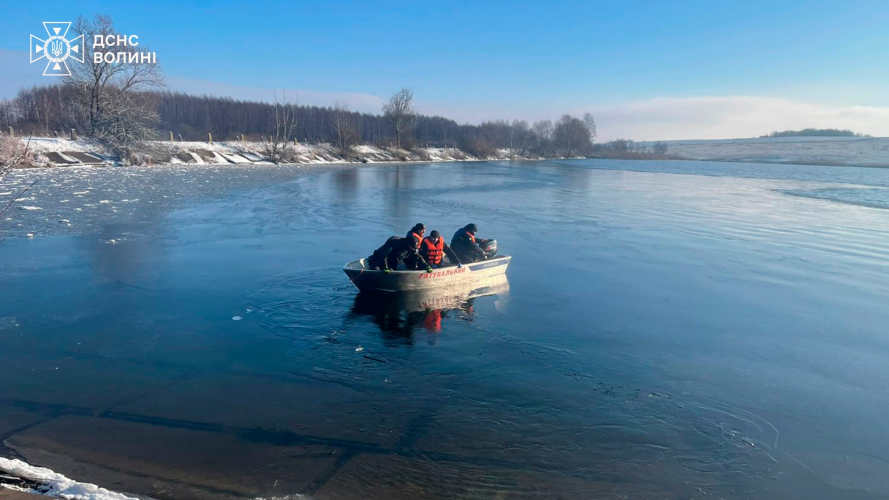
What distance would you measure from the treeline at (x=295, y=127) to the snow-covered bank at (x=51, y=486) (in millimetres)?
31318

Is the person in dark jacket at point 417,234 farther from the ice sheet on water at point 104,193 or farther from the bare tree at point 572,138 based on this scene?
the bare tree at point 572,138

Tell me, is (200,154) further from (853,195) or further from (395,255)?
(853,195)

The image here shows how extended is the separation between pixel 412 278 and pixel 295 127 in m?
74.3

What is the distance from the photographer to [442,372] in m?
7.04

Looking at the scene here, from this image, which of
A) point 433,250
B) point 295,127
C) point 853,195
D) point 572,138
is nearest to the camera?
point 433,250

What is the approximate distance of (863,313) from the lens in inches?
391

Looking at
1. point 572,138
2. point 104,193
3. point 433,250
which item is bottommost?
point 433,250

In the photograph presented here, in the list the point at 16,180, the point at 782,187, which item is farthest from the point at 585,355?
the point at 782,187

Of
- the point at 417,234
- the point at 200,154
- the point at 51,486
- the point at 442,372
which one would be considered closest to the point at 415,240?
the point at 417,234

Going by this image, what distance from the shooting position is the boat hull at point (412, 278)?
981 centimetres

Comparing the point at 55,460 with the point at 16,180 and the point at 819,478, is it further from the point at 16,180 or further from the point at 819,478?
the point at 16,180

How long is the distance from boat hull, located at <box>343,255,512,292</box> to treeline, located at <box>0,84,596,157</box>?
92.2 ft

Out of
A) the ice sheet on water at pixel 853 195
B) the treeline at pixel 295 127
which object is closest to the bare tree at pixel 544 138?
the treeline at pixel 295 127

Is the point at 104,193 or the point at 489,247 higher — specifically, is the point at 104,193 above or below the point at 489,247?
above
